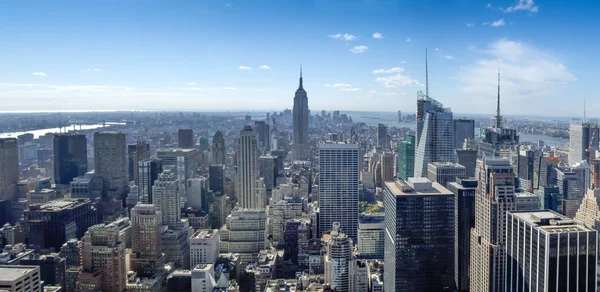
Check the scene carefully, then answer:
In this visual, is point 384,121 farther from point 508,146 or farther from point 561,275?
point 561,275

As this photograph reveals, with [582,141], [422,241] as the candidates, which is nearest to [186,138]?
[422,241]

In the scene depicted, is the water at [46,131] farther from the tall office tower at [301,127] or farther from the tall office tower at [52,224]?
the tall office tower at [301,127]

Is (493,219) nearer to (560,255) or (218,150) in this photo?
(560,255)

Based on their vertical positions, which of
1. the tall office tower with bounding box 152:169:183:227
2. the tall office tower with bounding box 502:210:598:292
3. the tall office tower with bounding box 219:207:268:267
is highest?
the tall office tower with bounding box 502:210:598:292

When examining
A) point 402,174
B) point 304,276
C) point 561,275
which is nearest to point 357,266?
point 304,276

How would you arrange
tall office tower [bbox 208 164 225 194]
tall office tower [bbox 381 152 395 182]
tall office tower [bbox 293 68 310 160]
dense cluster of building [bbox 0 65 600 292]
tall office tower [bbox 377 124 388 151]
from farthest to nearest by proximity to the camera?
tall office tower [bbox 293 68 310 160], tall office tower [bbox 377 124 388 151], tall office tower [bbox 381 152 395 182], tall office tower [bbox 208 164 225 194], dense cluster of building [bbox 0 65 600 292]

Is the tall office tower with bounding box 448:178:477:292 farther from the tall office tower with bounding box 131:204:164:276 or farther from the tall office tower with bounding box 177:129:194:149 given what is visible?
the tall office tower with bounding box 177:129:194:149

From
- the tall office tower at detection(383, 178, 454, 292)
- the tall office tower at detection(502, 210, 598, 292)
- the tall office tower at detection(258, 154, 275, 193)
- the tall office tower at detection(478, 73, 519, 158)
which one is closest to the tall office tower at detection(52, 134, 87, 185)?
the tall office tower at detection(258, 154, 275, 193)

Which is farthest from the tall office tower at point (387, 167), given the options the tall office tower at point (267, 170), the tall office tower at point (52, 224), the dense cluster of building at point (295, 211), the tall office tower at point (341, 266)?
the tall office tower at point (52, 224)
